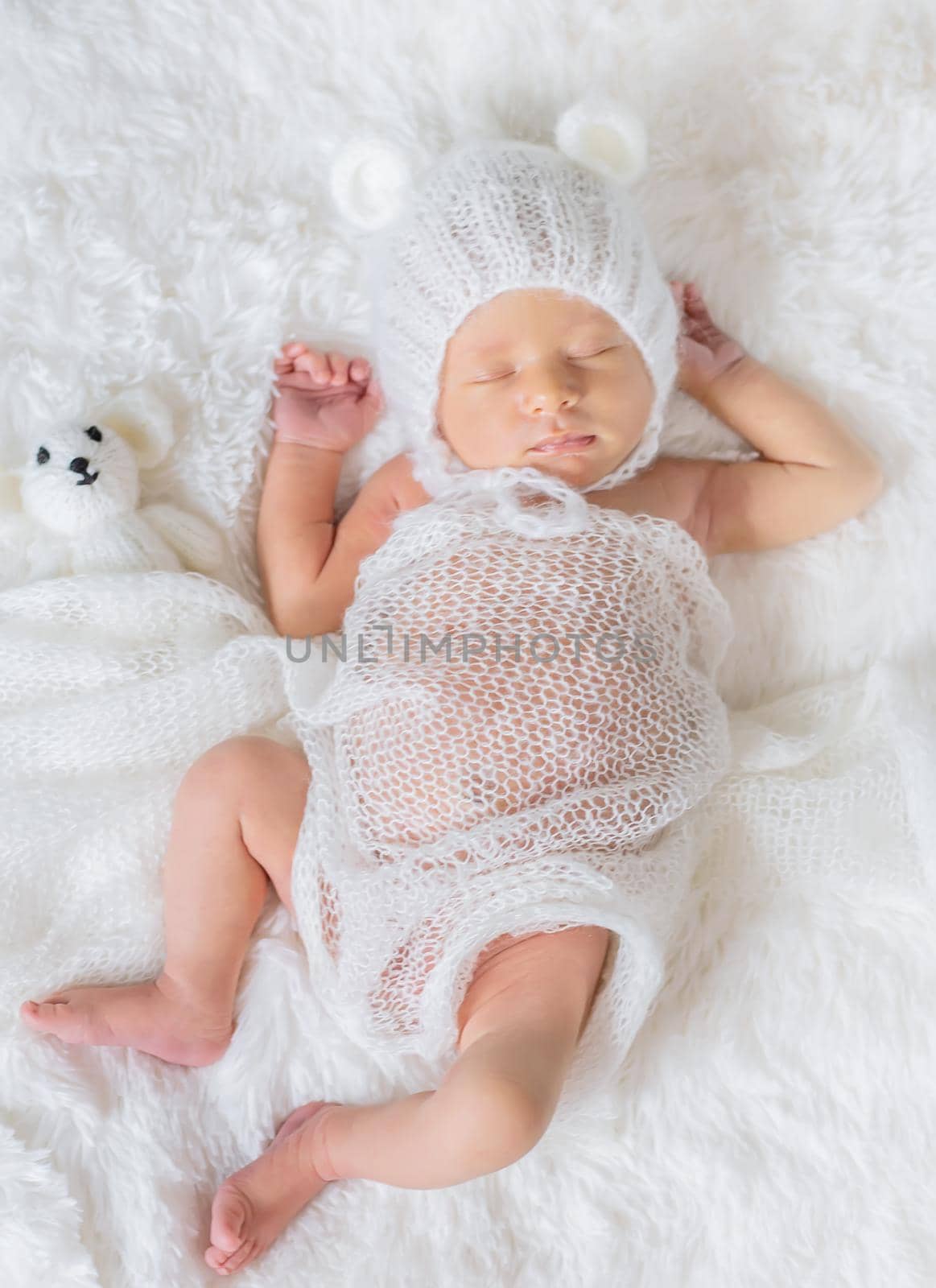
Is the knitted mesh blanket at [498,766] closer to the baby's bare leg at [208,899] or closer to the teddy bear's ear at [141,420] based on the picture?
the baby's bare leg at [208,899]

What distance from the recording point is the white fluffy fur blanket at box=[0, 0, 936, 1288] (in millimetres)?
1222

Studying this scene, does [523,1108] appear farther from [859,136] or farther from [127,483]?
[859,136]

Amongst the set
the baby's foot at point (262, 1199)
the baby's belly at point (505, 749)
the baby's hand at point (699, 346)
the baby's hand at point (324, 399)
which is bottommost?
the baby's foot at point (262, 1199)

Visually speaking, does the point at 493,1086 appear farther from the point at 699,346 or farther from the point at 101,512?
the point at 699,346

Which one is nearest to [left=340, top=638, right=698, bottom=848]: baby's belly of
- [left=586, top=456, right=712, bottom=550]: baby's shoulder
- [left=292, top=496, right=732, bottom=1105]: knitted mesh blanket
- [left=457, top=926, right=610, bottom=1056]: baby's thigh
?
[left=292, top=496, right=732, bottom=1105]: knitted mesh blanket

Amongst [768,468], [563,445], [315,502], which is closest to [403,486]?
[315,502]

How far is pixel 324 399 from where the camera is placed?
1.50m

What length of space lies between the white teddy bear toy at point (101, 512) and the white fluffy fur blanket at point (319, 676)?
0.04 metres

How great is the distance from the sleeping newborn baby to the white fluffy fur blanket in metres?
0.07

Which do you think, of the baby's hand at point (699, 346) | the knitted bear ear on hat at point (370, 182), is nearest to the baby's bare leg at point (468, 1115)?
the baby's hand at point (699, 346)

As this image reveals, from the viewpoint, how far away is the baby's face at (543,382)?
1296mm

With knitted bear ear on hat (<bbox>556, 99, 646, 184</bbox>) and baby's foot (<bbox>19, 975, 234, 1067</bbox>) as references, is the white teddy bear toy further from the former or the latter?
knitted bear ear on hat (<bbox>556, 99, 646, 184</bbox>)

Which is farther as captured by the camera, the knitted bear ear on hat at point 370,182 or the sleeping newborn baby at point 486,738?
the knitted bear ear on hat at point 370,182

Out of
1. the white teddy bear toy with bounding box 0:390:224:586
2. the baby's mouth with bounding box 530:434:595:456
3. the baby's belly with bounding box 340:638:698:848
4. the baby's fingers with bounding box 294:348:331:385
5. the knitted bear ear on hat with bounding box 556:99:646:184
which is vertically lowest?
the baby's belly with bounding box 340:638:698:848
